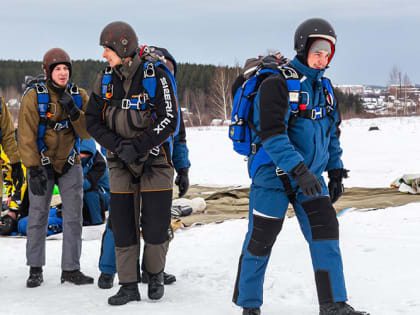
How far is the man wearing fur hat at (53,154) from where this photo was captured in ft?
15.1

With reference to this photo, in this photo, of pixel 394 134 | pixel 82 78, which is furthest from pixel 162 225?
pixel 82 78

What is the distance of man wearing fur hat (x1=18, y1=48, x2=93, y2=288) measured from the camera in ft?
15.1

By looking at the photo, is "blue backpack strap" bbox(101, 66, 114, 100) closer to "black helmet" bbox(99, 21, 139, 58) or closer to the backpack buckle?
"black helmet" bbox(99, 21, 139, 58)

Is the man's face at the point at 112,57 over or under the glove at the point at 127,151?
over

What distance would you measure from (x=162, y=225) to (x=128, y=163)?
57cm

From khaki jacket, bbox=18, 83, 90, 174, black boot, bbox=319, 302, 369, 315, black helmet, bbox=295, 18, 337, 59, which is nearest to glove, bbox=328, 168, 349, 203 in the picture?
black boot, bbox=319, 302, 369, 315

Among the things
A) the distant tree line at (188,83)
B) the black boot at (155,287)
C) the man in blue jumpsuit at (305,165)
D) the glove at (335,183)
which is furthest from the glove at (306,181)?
the distant tree line at (188,83)

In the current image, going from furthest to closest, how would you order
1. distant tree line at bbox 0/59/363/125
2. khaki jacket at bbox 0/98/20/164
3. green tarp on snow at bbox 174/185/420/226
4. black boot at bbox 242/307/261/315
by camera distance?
distant tree line at bbox 0/59/363/125
green tarp on snow at bbox 174/185/420/226
khaki jacket at bbox 0/98/20/164
black boot at bbox 242/307/261/315

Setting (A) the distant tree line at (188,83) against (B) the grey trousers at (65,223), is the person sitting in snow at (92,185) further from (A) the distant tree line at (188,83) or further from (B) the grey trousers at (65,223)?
(A) the distant tree line at (188,83)

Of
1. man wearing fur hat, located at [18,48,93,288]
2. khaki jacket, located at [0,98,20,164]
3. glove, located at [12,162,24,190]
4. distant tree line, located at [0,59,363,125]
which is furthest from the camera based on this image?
distant tree line, located at [0,59,363,125]

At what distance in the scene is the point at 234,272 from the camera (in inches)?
192

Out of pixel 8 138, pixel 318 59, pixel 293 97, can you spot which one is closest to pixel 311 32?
pixel 318 59

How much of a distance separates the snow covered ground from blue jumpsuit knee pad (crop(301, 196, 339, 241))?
683 mm

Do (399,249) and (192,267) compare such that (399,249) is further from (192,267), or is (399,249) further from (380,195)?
(380,195)
